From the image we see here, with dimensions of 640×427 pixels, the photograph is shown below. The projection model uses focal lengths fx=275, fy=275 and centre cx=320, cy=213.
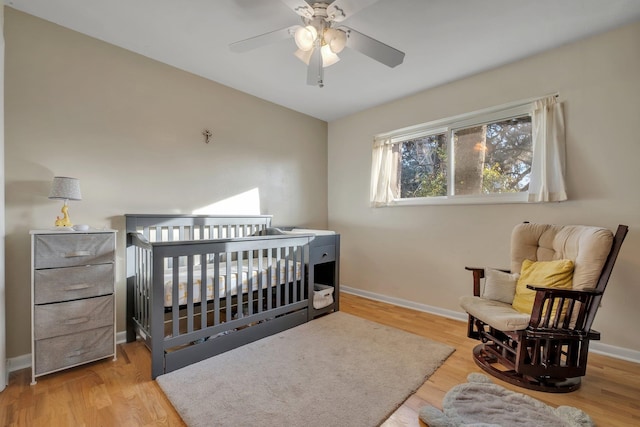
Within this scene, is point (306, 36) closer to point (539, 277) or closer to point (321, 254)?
point (321, 254)

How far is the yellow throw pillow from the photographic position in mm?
1806

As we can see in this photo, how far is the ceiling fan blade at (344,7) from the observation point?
4.74 feet

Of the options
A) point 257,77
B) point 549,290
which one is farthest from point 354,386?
point 257,77

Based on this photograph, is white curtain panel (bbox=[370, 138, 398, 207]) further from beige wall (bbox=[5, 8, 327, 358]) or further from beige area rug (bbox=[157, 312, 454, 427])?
beige area rug (bbox=[157, 312, 454, 427])

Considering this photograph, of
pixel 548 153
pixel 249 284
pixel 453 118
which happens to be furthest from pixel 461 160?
pixel 249 284

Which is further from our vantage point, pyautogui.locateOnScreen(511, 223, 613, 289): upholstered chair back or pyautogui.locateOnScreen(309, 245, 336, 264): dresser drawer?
pyautogui.locateOnScreen(309, 245, 336, 264): dresser drawer

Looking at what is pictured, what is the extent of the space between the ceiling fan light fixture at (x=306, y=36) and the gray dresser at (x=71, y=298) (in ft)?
5.99

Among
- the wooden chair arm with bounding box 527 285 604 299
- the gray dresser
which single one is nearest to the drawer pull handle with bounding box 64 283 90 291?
the gray dresser

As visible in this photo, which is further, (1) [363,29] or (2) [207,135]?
(2) [207,135]

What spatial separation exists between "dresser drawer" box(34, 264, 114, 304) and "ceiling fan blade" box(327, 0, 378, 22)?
2.22 m

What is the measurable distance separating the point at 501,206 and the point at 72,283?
11.3ft

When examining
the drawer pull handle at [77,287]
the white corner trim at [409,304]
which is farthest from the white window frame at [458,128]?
the drawer pull handle at [77,287]

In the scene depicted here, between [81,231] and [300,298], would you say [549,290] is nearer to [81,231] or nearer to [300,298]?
[300,298]

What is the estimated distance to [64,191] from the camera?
1.84m
